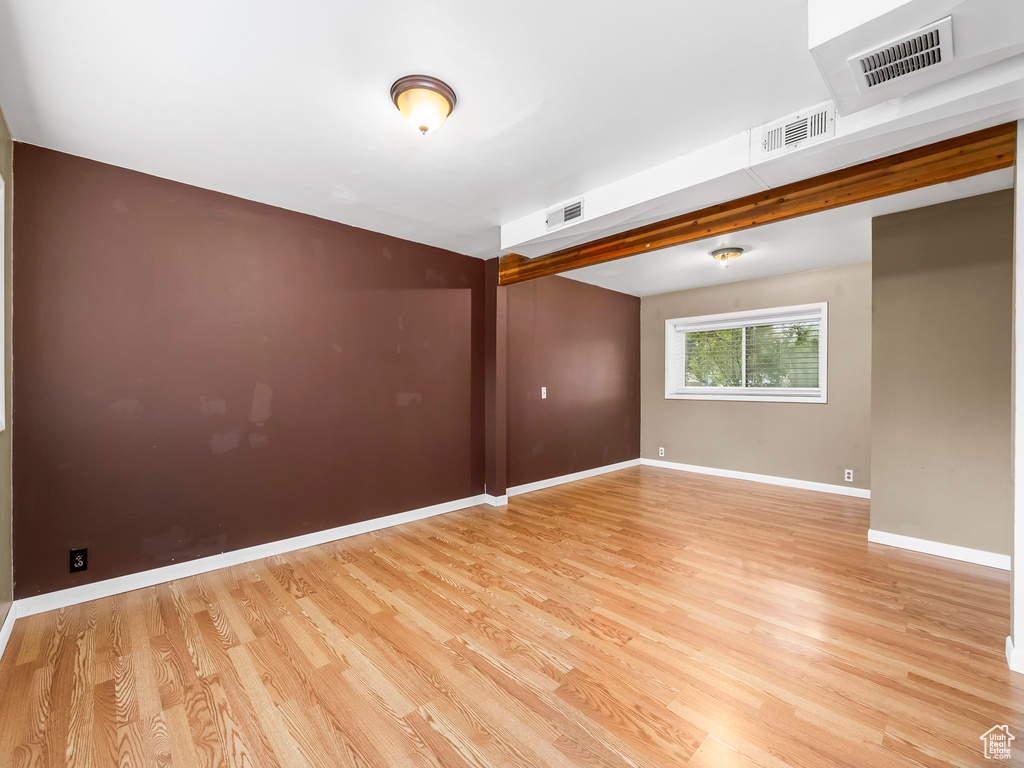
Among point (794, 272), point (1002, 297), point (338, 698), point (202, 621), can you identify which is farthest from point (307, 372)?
point (794, 272)

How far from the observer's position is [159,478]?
2.85 meters

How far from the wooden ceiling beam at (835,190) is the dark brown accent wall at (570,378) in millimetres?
1647

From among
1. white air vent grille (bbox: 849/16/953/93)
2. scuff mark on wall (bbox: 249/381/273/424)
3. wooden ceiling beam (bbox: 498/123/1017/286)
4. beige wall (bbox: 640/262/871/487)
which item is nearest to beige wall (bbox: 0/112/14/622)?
scuff mark on wall (bbox: 249/381/273/424)

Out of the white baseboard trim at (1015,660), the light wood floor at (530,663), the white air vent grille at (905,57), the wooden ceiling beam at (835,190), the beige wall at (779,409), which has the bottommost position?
the light wood floor at (530,663)

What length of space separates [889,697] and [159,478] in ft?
13.0

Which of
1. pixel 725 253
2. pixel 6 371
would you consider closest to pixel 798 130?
pixel 725 253

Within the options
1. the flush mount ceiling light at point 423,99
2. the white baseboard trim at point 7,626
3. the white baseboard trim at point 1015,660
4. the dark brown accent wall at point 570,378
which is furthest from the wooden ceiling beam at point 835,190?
the white baseboard trim at point 7,626

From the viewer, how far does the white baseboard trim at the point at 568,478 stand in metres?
5.05

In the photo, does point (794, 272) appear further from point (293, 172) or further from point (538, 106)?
point (293, 172)

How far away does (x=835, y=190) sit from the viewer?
254cm

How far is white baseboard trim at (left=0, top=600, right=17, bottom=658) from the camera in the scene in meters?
2.11

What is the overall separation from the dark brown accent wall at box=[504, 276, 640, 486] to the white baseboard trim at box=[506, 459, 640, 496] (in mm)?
58

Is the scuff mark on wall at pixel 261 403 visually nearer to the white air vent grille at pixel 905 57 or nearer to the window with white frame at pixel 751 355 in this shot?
the white air vent grille at pixel 905 57

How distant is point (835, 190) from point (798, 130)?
47cm
